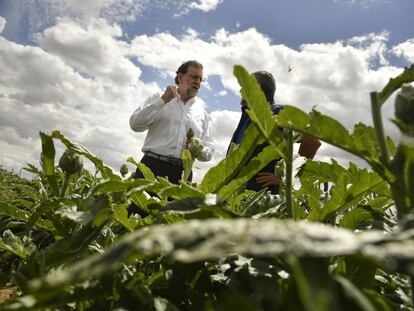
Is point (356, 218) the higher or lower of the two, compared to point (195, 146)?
lower

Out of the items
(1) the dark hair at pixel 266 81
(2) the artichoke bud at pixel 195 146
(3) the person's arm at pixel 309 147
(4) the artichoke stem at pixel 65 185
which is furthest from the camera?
(1) the dark hair at pixel 266 81

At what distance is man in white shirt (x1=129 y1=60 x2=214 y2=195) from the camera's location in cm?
380

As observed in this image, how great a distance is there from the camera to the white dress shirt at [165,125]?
383 centimetres

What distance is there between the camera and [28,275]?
2.72 ft

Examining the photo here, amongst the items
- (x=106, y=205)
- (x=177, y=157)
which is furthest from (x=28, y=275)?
(x=177, y=157)

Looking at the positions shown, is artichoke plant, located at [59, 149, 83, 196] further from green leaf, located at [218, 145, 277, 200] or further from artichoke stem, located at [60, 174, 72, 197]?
green leaf, located at [218, 145, 277, 200]

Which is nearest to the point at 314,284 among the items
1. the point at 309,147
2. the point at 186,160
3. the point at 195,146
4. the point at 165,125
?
the point at 186,160

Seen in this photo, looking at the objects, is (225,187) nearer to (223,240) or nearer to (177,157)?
(223,240)

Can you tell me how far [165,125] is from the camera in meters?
3.98

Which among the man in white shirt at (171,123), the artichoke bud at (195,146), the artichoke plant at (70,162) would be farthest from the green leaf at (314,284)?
the man in white shirt at (171,123)

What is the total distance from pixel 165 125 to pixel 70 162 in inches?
105

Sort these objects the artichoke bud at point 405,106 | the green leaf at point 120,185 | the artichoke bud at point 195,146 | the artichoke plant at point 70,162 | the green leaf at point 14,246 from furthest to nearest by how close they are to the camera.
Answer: the artichoke bud at point 195,146 < the artichoke plant at point 70,162 < the green leaf at point 14,246 < the green leaf at point 120,185 < the artichoke bud at point 405,106

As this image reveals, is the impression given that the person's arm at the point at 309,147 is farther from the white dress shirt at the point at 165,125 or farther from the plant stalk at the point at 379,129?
the white dress shirt at the point at 165,125

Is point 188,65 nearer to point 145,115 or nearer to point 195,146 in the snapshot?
point 145,115
